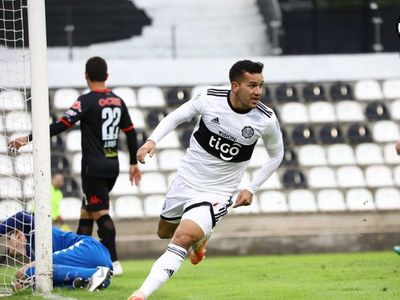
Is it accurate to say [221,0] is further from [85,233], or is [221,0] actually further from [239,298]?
[239,298]

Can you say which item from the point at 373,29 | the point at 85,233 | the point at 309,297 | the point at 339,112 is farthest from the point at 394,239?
the point at 309,297

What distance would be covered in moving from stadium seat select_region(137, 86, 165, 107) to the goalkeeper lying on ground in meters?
9.31

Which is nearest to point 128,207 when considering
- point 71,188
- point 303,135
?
point 71,188

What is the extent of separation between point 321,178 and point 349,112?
1.70 m

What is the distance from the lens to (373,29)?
63.8ft

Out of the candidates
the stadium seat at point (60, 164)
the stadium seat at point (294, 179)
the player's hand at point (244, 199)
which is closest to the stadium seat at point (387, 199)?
the stadium seat at point (294, 179)

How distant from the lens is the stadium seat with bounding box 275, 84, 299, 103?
18.8 metres

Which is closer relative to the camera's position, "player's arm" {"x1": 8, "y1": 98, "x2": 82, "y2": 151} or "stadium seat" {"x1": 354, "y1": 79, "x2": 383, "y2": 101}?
"player's arm" {"x1": 8, "y1": 98, "x2": 82, "y2": 151}

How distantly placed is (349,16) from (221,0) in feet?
9.02

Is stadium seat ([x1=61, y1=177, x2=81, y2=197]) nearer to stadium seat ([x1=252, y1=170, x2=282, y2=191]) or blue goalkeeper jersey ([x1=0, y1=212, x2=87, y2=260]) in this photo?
stadium seat ([x1=252, y1=170, x2=282, y2=191])

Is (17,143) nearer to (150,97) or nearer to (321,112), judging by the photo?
(150,97)

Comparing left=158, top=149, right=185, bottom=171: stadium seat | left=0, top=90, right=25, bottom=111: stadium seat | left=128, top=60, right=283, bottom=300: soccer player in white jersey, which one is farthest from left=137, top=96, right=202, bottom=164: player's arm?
left=158, top=149, right=185, bottom=171: stadium seat

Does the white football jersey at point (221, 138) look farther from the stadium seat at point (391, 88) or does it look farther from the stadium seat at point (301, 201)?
the stadium seat at point (391, 88)

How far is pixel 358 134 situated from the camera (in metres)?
18.5
